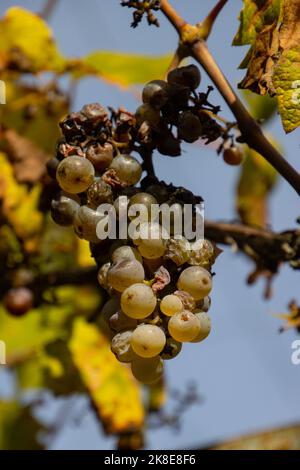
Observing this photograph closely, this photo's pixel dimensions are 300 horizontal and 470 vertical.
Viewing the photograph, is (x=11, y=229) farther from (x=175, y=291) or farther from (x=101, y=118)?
(x=175, y=291)

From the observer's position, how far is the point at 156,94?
1597 millimetres

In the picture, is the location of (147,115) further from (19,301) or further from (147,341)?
(19,301)

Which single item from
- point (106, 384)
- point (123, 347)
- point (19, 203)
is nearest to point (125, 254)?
point (123, 347)

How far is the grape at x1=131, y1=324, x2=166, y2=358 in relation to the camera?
135 cm

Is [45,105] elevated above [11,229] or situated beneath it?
elevated above

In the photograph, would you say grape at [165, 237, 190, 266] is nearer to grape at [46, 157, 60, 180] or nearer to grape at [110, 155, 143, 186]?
grape at [110, 155, 143, 186]

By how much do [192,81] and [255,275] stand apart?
0.84m

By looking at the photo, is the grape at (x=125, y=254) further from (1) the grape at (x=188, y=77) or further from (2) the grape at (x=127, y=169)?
(1) the grape at (x=188, y=77)

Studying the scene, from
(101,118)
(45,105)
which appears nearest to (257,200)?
(45,105)

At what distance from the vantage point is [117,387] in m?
2.76

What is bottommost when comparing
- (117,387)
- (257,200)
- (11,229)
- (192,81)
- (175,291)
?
(175,291)

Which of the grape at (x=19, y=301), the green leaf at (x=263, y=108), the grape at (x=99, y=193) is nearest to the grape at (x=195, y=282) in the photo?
the grape at (x=99, y=193)

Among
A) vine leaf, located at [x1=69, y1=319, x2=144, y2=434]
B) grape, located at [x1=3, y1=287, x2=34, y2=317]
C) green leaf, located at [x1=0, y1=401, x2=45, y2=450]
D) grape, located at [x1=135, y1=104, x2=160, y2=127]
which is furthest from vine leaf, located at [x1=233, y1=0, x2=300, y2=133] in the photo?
green leaf, located at [x1=0, y1=401, x2=45, y2=450]
